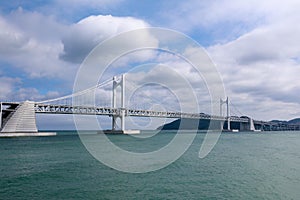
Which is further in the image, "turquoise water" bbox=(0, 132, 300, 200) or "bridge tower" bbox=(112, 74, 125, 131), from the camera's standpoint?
"bridge tower" bbox=(112, 74, 125, 131)

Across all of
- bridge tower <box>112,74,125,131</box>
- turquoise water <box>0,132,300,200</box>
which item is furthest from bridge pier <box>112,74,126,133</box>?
turquoise water <box>0,132,300,200</box>

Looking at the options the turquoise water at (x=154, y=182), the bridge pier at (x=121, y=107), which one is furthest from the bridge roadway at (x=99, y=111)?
the turquoise water at (x=154, y=182)

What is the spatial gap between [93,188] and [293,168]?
950 cm

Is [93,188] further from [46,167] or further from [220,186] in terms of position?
[46,167]

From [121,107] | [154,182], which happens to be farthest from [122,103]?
[154,182]

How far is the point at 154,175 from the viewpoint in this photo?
12.0m

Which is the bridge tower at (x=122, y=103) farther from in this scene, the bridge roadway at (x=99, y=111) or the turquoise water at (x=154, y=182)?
the turquoise water at (x=154, y=182)

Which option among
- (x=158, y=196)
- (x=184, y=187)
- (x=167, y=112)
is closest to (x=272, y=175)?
(x=184, y=187)

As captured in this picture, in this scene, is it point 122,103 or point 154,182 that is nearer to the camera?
point 154,182

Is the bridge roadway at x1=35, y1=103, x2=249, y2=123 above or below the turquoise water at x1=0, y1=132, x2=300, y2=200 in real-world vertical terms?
above

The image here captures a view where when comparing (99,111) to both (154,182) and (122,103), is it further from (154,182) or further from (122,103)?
(154,182)

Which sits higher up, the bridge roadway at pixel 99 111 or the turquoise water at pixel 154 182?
the bridge roadway at pixel 99 111

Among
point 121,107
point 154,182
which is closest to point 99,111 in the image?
point 121,107

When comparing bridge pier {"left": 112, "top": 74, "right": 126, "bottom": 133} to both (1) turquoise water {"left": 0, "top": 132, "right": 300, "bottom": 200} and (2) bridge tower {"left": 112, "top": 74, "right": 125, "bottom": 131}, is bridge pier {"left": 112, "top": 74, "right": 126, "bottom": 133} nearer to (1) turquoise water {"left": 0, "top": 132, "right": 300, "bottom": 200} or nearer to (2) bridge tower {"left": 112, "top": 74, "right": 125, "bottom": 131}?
(2) bridge tower {"left": 112, "top": 74, "right": 125, "bottom": 131}
